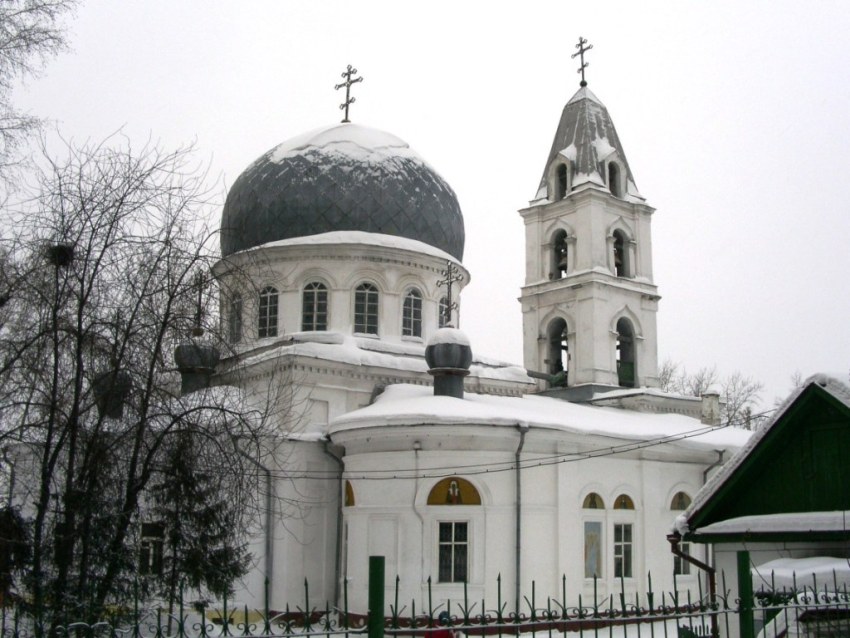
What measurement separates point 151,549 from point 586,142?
17492 mm

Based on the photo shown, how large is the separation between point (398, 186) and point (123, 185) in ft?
48.4

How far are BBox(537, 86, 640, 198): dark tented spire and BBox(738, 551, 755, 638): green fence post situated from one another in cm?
1887

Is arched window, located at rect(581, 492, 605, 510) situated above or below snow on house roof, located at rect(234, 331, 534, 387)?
below

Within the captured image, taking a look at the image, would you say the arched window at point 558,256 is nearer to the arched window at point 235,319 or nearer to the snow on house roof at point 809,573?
the arched window at point 235,319

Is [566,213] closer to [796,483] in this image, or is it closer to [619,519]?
[619,519]

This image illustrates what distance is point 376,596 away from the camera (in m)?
4.39

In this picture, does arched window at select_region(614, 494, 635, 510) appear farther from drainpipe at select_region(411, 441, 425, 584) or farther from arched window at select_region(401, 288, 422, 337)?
arched window at select_region(401, 288, 422, 337)

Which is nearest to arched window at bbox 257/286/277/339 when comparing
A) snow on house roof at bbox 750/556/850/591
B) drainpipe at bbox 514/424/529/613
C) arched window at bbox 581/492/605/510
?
drainpipe at bbox 514/424/529/613

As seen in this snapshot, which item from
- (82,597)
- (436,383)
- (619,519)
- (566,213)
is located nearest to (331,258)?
(436,383)

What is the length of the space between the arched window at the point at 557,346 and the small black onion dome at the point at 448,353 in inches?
225

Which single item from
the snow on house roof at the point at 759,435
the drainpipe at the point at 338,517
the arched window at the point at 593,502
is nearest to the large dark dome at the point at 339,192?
the drainpipe at the point at 338,517

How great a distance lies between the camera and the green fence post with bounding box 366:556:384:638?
4402 millimetres

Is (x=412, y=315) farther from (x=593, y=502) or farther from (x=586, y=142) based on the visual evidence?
(x=586, y=142)

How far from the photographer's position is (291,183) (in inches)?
878
